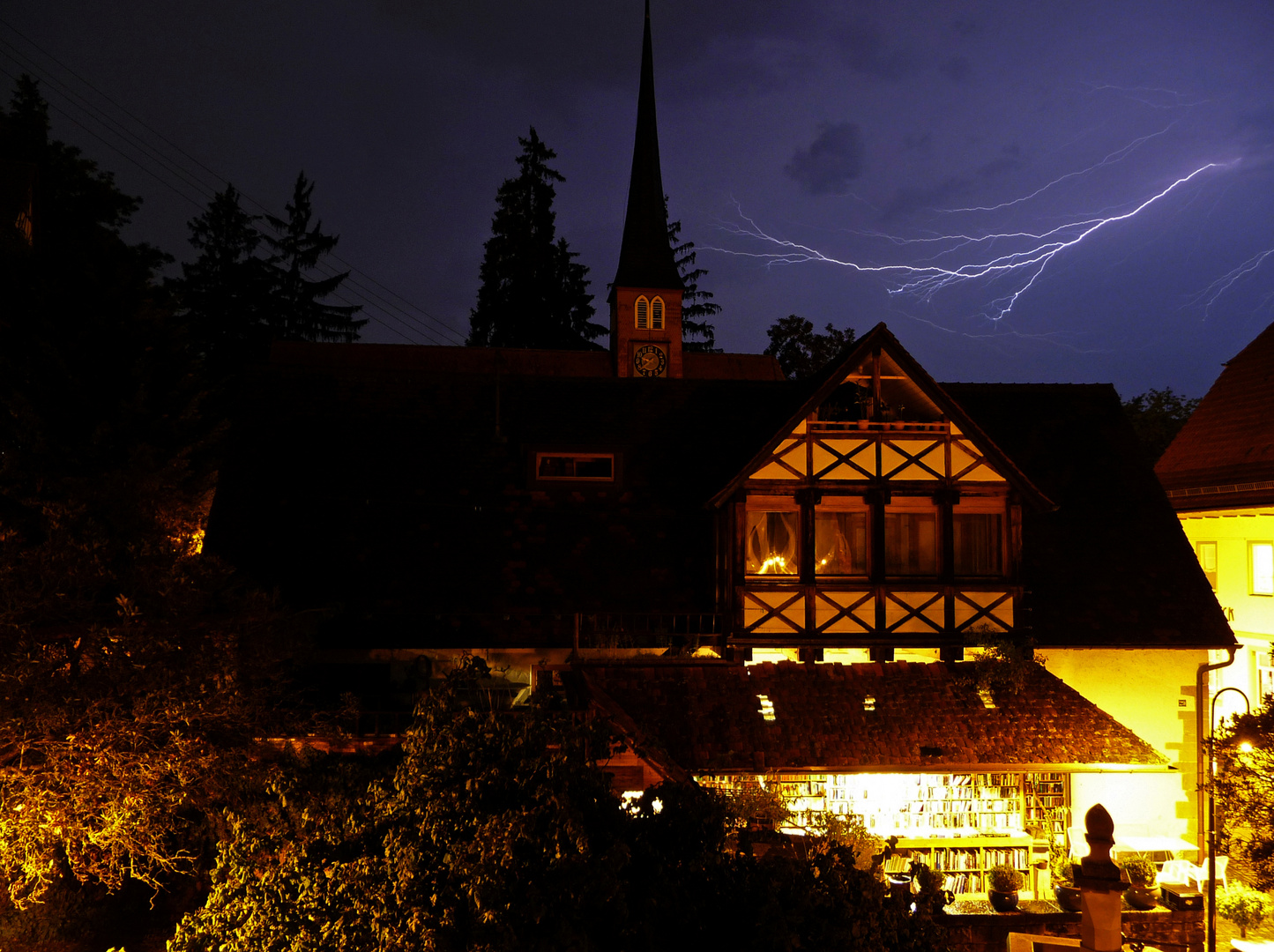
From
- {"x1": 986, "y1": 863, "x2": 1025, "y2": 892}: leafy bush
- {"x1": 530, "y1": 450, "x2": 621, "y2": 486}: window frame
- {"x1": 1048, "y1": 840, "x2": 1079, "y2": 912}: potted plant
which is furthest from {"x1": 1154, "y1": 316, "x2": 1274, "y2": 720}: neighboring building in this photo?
{"x1": 530, "y1": 450, "x2": 621, "y2": 486}: window frame

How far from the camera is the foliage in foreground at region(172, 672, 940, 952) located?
21.0 feet

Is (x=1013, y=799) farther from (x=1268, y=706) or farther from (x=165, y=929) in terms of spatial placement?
(x=165, y=929)

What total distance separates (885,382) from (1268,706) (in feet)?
21.8

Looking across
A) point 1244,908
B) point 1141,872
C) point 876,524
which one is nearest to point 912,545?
point 876,524

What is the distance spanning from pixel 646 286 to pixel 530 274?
9.04m

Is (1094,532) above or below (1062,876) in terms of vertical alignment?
above

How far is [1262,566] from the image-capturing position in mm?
18484

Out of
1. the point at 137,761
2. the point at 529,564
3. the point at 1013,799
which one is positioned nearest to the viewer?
the point at 137,761

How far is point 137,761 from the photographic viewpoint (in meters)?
10.4

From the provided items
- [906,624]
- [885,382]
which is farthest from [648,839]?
[885,382]

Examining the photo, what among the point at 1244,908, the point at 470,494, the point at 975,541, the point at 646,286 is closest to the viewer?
the point at 1244,908

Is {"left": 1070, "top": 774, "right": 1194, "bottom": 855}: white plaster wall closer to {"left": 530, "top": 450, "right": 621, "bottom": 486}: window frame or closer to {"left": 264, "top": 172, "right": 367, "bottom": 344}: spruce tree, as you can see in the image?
{"left": 530, "top": 450, "right": 621, "bottom": 486}: window frame

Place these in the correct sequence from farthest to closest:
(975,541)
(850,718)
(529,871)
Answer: (975,541) < (850,718) < (529,871)

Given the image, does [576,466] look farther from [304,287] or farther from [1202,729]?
[304,287]
